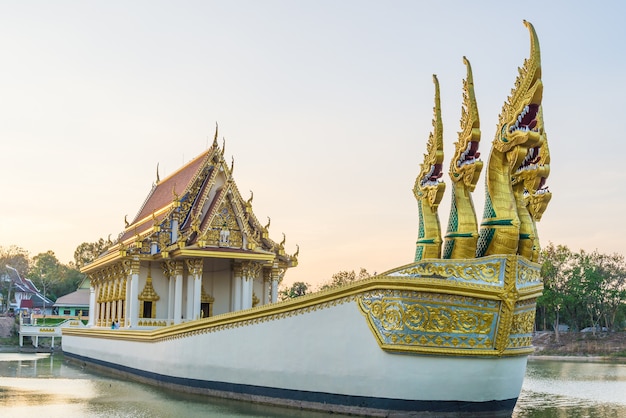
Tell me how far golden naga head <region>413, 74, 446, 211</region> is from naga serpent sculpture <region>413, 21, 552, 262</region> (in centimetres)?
2

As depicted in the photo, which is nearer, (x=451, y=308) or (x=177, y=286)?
(x=451, y=308)

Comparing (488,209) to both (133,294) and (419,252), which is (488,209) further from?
(133,294)

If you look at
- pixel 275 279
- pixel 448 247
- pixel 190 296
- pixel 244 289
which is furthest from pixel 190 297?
pixel 448 247

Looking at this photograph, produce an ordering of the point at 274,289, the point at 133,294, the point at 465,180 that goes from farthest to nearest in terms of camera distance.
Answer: the point at 274,289 → the point at 133,294 → the point at 465,180

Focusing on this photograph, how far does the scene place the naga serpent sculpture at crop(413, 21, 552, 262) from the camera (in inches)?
385

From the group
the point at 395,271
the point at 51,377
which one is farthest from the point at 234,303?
the point at 395,271

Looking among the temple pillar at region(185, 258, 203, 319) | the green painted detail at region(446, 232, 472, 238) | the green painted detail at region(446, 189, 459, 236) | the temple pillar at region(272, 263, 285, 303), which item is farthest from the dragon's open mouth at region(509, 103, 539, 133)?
the temple pillar at region(272, 263, 285, 303)

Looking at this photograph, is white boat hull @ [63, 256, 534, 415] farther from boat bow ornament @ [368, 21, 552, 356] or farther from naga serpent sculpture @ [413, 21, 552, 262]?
naga serpent sculpture @ [413, 21, 552, 262]

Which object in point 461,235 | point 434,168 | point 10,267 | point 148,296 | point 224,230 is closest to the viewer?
point 461,235

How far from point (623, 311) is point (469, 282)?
47.5 meters

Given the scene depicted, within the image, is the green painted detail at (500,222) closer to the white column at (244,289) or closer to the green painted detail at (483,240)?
the green painted detail at (483,240)

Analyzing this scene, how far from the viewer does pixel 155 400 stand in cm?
1203

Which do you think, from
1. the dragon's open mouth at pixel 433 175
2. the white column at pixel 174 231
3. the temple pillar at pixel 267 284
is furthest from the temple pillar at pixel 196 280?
the dragon's open mouth at pixel 433 175

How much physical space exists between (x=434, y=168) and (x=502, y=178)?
176cm
